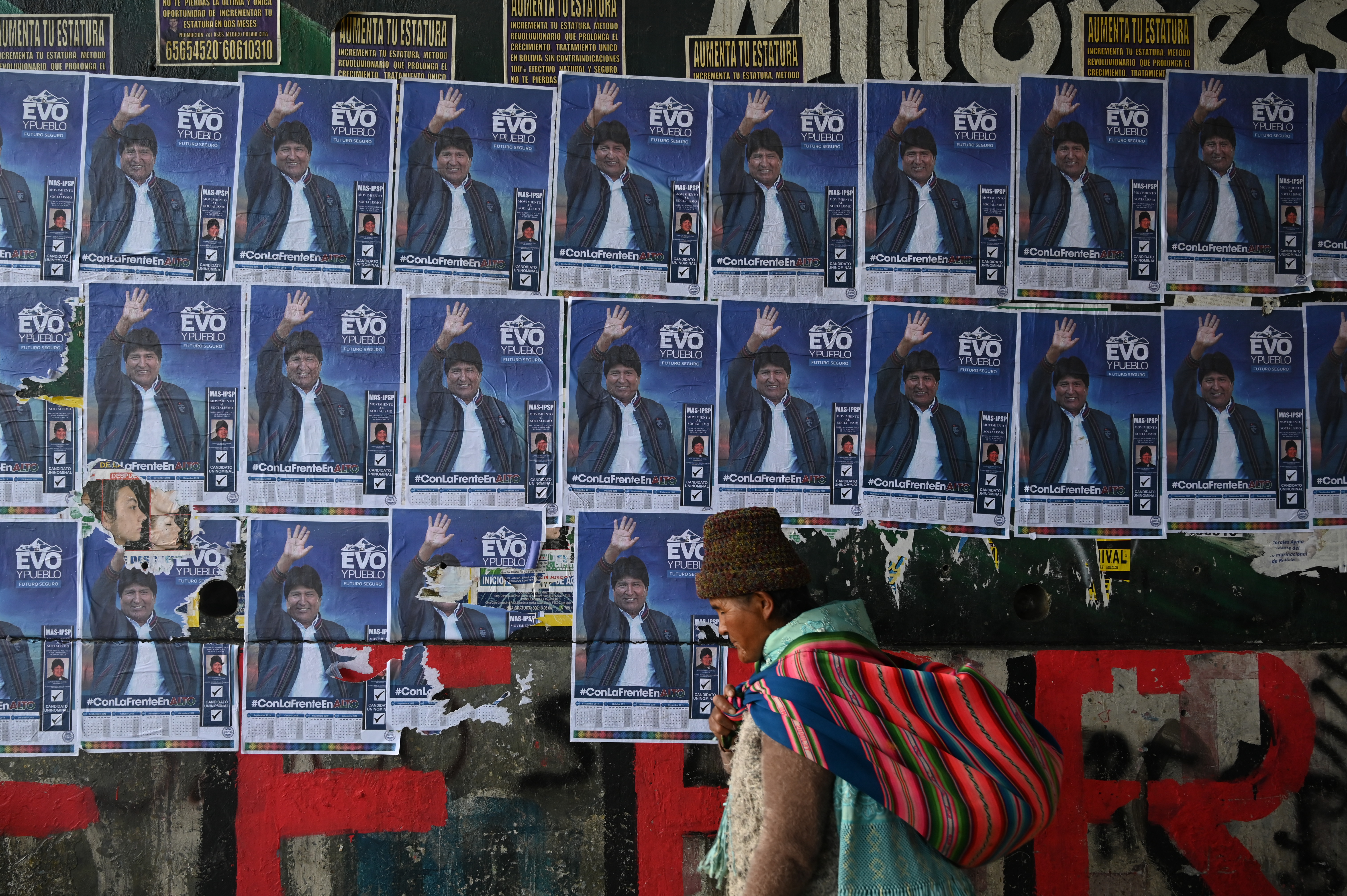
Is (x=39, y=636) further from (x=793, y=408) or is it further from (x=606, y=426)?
(x=793, y=408)

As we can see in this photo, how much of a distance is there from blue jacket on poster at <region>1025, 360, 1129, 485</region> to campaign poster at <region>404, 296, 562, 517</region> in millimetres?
1562

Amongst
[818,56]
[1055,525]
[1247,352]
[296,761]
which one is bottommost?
[296,761]

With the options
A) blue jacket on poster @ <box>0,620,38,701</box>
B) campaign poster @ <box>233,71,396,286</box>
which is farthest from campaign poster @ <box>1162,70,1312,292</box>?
blue jacket on poster @ <box>0,620,38,701</box>

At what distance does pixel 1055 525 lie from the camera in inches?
113

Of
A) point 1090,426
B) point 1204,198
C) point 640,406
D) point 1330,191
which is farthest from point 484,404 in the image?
point 1330,191

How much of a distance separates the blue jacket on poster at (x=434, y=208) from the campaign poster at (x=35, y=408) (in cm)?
112

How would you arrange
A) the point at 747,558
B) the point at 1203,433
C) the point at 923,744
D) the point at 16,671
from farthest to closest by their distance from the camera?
the point at 1203,433 → the point at 16,671 → the point at 747,558 → the point at 923,744

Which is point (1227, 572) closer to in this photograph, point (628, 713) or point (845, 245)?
point (845, 245)

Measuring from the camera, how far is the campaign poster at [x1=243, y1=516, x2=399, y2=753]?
280 centimetres

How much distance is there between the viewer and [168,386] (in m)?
2.82

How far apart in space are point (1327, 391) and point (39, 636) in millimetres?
4287

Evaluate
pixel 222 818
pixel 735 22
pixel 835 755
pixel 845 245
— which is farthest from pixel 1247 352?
pixel 222 818

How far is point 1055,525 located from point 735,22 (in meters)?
1.96

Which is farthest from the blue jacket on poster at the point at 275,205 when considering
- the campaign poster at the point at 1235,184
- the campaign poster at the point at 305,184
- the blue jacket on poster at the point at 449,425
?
the campaign poster at the point at 1235,184
